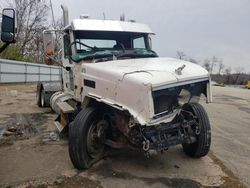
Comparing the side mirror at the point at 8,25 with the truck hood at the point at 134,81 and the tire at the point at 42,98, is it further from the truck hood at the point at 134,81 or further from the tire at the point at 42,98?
the tire at the point at 42,98

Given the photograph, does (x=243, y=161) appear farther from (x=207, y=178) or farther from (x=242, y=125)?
(x=242, y=125)

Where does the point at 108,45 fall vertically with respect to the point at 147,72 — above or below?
above

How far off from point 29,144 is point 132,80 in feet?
9.85

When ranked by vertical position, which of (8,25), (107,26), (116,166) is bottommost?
(116,166)

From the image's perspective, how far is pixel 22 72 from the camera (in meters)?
22.4

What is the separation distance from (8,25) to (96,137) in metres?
2.17

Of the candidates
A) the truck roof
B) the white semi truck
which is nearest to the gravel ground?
the white semi truck

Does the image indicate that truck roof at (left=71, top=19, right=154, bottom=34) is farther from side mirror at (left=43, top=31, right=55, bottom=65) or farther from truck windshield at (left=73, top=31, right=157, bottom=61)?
side mirror at (left=43, top=31, right=55, bottom=65)

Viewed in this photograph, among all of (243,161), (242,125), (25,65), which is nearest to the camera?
(243,161)

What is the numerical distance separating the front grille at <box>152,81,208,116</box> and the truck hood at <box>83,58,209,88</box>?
155 millimetres

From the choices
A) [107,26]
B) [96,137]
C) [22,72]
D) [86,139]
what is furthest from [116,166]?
[22,72]

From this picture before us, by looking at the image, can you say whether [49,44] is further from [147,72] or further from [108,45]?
[147,72]

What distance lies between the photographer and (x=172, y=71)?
456 centimetres

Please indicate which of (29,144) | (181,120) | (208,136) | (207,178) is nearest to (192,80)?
(181,120)
